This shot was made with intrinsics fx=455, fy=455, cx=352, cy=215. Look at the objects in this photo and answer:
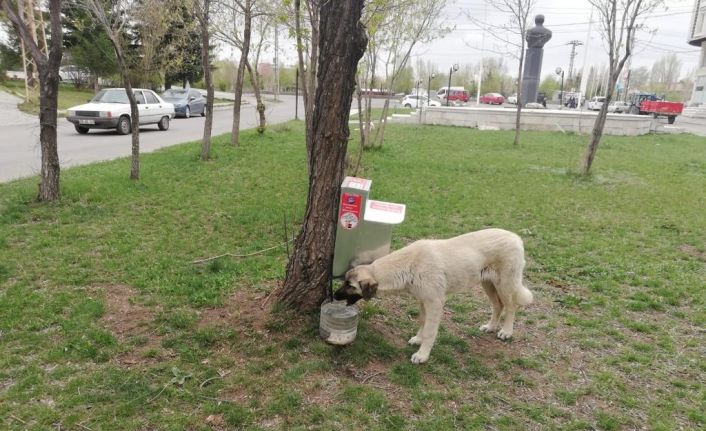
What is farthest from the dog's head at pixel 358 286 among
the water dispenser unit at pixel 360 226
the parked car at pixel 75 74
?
the parked car at pixel 75 74

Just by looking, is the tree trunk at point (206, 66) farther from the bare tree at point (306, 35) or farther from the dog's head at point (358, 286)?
the dog's head at point (358, 286)

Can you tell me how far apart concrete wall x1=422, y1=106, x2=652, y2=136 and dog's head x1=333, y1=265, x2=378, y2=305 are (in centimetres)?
Result: 2131

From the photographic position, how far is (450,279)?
3.57 m

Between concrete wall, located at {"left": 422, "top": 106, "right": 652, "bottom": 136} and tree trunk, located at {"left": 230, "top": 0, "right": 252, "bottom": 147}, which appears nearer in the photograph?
tree trunk, located at {"left": 230, "top": 0, "right": 252, "bottom": 147}

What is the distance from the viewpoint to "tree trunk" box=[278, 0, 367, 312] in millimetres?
3471

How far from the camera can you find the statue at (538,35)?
27.6m

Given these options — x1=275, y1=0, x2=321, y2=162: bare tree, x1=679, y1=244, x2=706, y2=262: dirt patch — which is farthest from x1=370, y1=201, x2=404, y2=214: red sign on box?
x1=679, y1=244, x2=706, y2=262: dirt patch

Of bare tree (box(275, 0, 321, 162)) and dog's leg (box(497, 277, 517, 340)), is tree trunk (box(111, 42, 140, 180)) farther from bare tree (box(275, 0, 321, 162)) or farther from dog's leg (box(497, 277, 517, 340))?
dog's leg (box(497, 277, 517, 340))

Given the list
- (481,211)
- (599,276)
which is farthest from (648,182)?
(599,276)

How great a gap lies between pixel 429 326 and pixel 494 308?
92 cm

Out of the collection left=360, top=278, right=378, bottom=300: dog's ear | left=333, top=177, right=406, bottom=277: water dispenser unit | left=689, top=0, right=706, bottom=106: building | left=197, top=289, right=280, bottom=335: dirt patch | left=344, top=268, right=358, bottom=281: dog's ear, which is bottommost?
left=197, top=289, right=280, bottom=335: dirt patch

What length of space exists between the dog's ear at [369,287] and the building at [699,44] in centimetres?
6845

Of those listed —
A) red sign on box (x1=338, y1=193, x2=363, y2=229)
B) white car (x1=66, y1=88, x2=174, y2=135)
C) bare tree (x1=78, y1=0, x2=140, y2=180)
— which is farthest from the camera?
white car (x1=66, y1=88, x2=174, y2=135)

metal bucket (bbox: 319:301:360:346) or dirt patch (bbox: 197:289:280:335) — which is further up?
metal bucket (bbox: 319:301:360:346)
